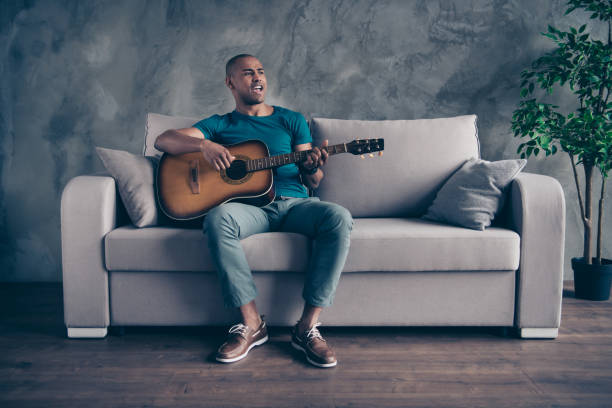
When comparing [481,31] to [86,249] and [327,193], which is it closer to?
[327,193]

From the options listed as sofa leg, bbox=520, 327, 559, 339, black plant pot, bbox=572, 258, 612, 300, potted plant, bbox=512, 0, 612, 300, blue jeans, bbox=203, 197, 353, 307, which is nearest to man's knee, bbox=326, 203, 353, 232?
blue jeans, bbox=203, 197, 353, 307

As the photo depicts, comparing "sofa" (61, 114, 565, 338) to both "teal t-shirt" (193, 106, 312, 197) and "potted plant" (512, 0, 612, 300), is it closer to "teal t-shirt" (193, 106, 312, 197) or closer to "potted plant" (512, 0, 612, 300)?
"teal t-shirt" (193, 106, 312, 197)

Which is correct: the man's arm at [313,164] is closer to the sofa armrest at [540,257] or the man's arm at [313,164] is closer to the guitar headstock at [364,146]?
the guitar headstock at [364,146]

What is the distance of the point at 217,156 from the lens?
166cm

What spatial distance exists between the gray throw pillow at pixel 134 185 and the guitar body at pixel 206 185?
0.05m

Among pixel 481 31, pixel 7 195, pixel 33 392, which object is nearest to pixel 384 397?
pixel 33 392

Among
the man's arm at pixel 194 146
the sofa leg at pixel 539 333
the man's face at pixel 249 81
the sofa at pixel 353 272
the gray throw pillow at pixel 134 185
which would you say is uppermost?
the man's face at pixel 249 81

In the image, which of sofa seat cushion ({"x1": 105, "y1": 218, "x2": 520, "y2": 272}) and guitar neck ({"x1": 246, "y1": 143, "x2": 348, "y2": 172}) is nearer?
sofa seat cushion ({"x1": 105, "y1": 218, "x2": 520, "y2": 272})

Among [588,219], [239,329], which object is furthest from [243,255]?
[588,219]

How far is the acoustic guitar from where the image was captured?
65.9 inches

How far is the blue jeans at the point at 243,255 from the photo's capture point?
4.82 feet

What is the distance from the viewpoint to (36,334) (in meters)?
1.65

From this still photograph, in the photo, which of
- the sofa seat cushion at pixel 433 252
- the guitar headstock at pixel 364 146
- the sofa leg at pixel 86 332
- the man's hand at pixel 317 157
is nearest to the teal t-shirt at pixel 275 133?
the man's hand at pixel 317 157

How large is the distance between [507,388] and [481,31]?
1.98 m
